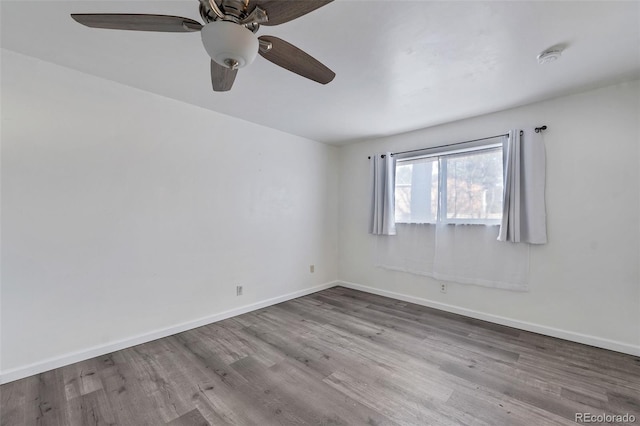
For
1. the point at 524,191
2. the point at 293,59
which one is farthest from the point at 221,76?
the point at 524,191

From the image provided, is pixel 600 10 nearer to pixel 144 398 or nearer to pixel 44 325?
pixel 144 398

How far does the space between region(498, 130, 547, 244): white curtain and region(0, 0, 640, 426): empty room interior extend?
2 centimetres

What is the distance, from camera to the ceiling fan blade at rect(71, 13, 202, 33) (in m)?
1.20

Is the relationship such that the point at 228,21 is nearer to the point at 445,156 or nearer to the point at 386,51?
the point at 386,51

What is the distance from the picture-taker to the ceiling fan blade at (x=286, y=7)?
1.13 m

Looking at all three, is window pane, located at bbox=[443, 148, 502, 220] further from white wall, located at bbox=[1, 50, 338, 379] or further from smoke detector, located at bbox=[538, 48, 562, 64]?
white wall, located at bbox=[1, 50, 338, 379]

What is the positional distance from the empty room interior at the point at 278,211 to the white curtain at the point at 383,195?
327 millimetres

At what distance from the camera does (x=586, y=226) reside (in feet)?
8.46

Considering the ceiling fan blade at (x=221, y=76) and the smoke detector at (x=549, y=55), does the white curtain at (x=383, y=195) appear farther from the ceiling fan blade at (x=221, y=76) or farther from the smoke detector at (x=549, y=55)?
the ceiling fan blade at (x=221, y=76)

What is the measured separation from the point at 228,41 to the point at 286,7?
0.94 ft

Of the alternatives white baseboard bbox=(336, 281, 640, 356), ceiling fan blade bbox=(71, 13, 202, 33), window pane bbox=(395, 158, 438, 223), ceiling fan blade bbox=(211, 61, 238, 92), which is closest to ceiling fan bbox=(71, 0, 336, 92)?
ceiling fan blade bbox=(71, 13, 202, 33)

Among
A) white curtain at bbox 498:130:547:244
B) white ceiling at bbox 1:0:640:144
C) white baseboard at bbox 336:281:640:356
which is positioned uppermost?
white ceiling at bbox 1:0:640:144

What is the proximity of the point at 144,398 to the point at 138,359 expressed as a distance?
608mm

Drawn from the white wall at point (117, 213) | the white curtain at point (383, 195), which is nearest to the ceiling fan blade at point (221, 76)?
the white wall at point (117, 213)
